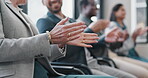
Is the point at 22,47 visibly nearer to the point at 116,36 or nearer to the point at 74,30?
the point at 74,30

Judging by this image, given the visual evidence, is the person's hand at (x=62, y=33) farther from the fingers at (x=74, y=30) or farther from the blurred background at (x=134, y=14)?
the blurred background at (x=134, y=14)

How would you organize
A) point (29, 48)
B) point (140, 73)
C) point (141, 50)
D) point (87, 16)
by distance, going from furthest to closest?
point (141, 50) → point (140, 73) → point (87, 16) → point (29, 48)

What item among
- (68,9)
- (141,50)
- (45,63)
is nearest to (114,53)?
(141,50)

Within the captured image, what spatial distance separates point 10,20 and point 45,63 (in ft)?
0.88

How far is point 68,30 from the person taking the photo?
106 centimetres

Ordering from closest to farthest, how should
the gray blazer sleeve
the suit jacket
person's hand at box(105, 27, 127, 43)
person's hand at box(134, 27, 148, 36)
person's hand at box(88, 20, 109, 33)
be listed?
the gray blazer sleeve, the suit jacket, person's hand at box(88, 20, 109, 33), person's hand at box(105, 27, 127, 43), person's hand at box(134, 27, 148, 36)

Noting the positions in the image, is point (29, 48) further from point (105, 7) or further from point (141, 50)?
point (141, 50)

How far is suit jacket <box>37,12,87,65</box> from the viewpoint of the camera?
1.45 m

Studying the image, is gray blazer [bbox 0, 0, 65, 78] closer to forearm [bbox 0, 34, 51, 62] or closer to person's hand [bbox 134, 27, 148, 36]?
forearm [bbox 0, 34, 51, 62]

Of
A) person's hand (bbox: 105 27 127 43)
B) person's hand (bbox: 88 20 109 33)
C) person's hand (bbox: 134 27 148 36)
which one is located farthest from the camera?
person's hand (bbox: 134 27 148 36)

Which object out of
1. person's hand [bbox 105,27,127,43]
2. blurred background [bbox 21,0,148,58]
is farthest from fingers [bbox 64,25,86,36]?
blurred background [bbox 21,0,148,58]

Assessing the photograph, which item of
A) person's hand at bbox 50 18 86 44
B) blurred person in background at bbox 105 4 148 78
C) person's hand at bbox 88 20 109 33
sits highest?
person's hand at bbox 50 18 86 44

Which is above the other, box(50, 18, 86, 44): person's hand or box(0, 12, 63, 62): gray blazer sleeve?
box(50, 18, 86, 44): person's hand

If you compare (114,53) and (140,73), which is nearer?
(140,73)
